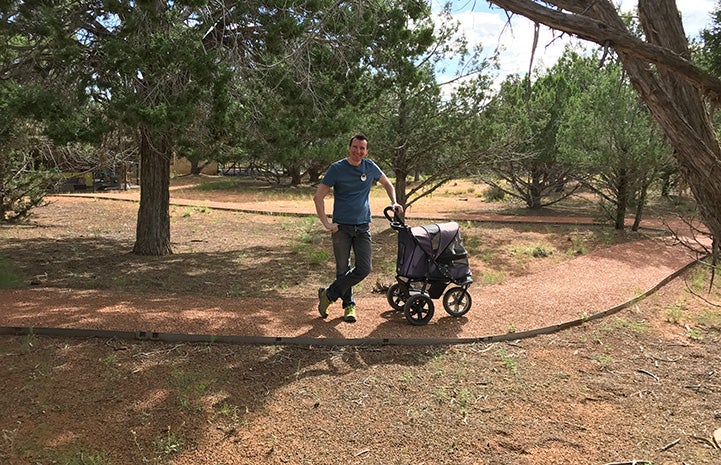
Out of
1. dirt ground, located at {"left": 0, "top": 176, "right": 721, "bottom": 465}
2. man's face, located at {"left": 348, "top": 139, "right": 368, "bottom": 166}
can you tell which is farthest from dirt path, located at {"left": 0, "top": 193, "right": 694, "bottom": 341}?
man's face, located at {"left": 348, "top": 139, "right": 368, "bottom": 166}

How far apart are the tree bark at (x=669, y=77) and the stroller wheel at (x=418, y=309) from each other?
3.61m

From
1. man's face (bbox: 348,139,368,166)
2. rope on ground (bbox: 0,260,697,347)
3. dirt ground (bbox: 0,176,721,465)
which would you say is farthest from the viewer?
man's face (bbox: 348,139,368,166)

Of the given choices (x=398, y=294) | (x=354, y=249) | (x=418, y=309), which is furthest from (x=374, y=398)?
(x=398, y=294)

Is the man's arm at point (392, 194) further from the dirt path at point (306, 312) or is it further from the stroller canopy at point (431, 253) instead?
the dirt path at point (306, 312)

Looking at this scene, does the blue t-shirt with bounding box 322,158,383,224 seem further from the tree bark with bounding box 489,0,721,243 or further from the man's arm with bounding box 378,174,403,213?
the tree bark with bounding box 489,0,721,243

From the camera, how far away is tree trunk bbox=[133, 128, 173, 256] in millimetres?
9758

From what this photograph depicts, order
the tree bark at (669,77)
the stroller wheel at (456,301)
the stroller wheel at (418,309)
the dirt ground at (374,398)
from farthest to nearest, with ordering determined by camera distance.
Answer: the stroller wheel at (456,301) < the stroller wheel at (418,309) < the dirt ground at (374,398) < the tree bark at (669,77)

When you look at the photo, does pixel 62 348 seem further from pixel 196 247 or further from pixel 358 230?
pixel 196 247

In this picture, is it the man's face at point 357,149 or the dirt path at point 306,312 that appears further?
the dirt path at point 306,312

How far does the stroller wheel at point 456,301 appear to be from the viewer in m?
6.02

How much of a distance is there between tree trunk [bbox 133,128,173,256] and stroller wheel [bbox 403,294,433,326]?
563 centimetres

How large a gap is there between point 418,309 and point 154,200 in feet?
20.3

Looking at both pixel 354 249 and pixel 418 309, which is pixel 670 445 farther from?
pixel 354 249

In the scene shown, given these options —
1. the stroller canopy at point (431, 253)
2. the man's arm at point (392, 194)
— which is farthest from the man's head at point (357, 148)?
the stroller canopy at point (431, 253)
